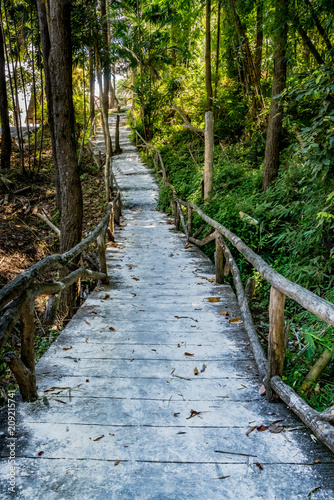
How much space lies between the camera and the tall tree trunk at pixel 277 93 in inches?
251

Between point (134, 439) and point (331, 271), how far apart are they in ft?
14.0

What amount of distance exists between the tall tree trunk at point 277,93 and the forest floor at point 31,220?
5.59m

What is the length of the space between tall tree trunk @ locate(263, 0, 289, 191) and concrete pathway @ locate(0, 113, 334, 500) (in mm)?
4655

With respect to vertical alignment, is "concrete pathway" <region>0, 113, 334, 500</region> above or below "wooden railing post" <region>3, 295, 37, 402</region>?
below

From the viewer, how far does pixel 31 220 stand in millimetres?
11125

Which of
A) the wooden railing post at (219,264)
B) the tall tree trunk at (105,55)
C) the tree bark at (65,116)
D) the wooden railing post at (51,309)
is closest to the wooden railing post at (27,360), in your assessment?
the wooden railing post at (51,309)

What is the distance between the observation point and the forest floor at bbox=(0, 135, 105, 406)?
6566 millimetres

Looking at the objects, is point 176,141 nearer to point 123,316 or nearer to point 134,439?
point 123,316

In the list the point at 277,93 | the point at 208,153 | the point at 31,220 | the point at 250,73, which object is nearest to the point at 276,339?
the point at 277,93

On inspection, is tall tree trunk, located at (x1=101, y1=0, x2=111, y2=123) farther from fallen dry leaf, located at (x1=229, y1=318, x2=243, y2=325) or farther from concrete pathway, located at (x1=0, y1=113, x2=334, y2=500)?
fallen dry leaf, located at (x1=229, y1=318, x2=243, y2=325)

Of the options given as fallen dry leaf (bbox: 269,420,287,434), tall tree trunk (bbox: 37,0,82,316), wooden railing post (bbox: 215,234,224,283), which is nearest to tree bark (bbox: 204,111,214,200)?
tall tree trunk (bbox: 37,0,82,316)

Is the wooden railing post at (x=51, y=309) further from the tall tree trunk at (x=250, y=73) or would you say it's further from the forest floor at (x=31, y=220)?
the tall tree trunk at (x=250, y=73)

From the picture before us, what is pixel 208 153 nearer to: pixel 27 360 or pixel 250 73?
pixel 250 73

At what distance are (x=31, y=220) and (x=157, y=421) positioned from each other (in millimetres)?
10003
